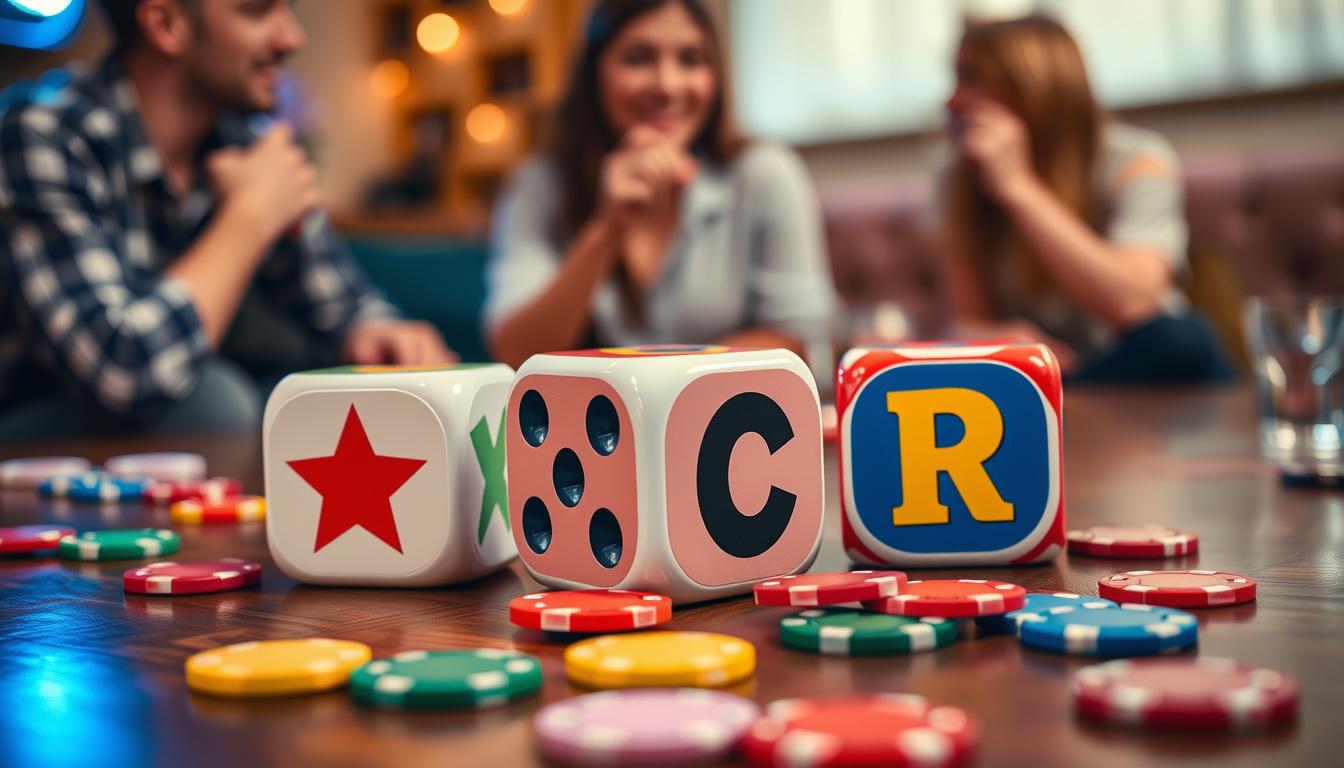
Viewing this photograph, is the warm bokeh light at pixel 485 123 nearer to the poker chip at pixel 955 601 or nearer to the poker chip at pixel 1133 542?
the poker chip at pixel 1133 542

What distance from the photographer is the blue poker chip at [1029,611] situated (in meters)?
0.52

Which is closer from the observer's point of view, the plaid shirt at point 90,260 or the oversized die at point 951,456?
the oversized die at point 951,456

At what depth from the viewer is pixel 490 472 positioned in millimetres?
741

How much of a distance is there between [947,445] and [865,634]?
10.6 inches

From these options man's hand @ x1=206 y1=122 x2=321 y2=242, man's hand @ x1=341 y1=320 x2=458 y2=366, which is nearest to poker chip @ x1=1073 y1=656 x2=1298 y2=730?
man's hand @ x1=341 y1=320 x2=458 y2=366

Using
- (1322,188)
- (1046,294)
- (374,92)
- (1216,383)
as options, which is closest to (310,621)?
(1216,383)

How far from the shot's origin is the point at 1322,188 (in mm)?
3207

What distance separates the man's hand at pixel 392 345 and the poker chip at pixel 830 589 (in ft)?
4.30

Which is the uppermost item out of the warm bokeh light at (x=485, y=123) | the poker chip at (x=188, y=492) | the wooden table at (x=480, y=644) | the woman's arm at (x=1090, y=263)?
the warm bokeh light at (x=485, y=123)

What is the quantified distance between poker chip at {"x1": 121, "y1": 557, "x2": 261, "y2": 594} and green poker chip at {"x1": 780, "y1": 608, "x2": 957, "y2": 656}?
0.35 meters

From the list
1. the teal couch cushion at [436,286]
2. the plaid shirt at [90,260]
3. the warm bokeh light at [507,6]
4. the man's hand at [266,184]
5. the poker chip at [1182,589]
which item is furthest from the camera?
the warm bokeh light at [507,6]

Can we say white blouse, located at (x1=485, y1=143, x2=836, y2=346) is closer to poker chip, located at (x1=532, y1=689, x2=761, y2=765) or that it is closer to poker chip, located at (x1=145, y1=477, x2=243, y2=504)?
poker chip, located at (x1=145, y1=477, x2=243, y2=504)

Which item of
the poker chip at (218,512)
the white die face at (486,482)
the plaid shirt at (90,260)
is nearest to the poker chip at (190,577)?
the white die face at (486,482)

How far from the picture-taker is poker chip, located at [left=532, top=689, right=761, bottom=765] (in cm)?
36
